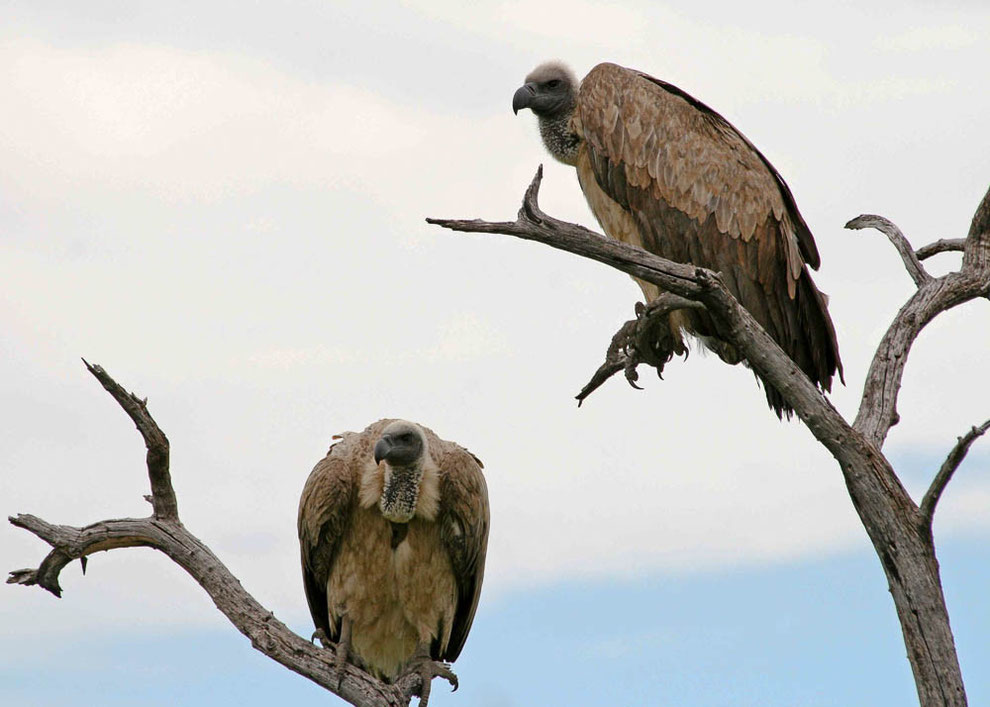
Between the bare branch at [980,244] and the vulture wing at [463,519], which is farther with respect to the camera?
the bare branch at [980,244]

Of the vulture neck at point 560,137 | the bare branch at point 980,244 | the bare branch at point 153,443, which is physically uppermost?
the vulture neck at point 560,137

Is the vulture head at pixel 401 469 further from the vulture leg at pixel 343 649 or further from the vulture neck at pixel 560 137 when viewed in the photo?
the vulture neck at pixel 560 137

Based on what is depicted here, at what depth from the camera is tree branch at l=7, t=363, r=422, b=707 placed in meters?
6.90

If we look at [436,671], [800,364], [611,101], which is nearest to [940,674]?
[800,364]

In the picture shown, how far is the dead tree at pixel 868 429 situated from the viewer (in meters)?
6.49

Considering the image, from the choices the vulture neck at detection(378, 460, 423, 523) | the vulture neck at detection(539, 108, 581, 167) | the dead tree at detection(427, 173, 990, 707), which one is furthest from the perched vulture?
the vulture neck at detection(378, 460, 423, 523)

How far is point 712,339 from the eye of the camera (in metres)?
8.89

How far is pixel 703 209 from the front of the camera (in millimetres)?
8820

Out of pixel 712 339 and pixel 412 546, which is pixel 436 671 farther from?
pixel 712 339

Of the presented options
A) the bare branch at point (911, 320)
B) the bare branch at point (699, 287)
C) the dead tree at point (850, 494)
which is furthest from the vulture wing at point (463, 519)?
the bare branch at point (911, 320)

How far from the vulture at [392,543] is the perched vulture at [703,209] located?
2.01 metres

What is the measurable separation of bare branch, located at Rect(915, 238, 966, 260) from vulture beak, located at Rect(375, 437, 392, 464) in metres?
4.06

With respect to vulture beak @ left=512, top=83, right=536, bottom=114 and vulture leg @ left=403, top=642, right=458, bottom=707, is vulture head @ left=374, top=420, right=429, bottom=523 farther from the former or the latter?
vulture beak @ left=512, top=83, right=536, bottom=114

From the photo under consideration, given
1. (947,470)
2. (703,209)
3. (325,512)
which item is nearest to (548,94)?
(703,209)
